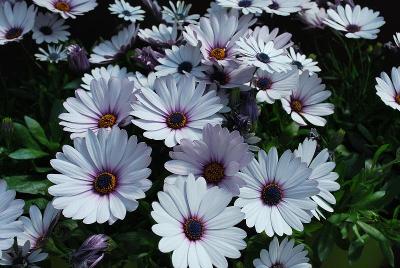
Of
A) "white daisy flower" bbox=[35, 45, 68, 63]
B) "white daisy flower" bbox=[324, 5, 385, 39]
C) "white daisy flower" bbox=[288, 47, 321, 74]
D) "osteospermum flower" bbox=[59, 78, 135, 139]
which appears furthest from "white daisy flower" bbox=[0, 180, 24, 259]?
"white daisy flower" bbox=[324, 5, 385, 39]

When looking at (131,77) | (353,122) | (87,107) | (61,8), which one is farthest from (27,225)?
(353,122)

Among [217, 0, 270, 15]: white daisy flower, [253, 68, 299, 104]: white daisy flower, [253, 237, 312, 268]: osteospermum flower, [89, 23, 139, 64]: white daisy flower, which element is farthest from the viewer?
[89, 23, 139, 64]: white daisy flower

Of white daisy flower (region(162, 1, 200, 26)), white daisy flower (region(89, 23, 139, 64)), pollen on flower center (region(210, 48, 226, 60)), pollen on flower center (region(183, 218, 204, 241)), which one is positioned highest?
pollen on flower center (region(210, 48, 226, 60))

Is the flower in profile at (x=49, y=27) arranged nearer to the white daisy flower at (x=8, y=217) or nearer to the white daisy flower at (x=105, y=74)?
the white daisy flower at (x=105, y=74)

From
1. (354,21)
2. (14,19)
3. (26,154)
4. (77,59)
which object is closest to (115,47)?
(77,59)

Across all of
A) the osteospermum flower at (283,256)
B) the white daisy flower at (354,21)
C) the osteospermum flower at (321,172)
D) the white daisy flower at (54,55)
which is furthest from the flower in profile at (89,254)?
the white daisy flower at (354,21)

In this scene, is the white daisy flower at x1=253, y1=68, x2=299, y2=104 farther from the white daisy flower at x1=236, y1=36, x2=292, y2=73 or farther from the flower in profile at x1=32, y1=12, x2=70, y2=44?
the flower in profile at x1=32, y1=12, x2=70, y2=44
